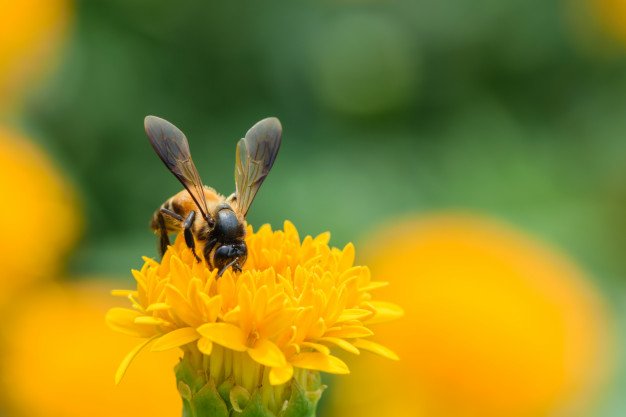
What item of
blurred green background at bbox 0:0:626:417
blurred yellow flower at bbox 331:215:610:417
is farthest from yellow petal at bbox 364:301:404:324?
blurred green background at bbox 0:0:626:417

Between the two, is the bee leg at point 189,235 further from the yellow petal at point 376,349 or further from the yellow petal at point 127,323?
the yellow petal at point 376,349

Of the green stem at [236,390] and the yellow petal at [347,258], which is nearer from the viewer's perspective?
the green stem at [236,390]

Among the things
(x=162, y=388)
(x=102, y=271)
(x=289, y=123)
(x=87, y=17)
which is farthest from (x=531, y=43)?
(x=162, y=388)

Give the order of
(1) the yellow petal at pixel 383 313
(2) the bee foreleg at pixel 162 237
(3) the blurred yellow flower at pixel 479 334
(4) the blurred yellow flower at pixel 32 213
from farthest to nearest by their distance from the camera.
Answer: (4) the blurred yellow flower at pixel 32 213 < (3) the blurred yellow flower at pixel 479 334 < (2) the bee foreleg at pixel 162 237 < (1) the yellow petal at pixel 383 313

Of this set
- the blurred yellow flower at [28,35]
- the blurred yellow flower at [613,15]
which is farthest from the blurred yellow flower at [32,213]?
the blurred yellow flower at [613,15]

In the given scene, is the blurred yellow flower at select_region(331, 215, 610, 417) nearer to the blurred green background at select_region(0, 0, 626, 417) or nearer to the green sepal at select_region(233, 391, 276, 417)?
the blurred green background at select_region(0, 0, 626, 417)

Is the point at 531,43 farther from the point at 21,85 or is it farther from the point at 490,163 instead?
the point at 21,85
